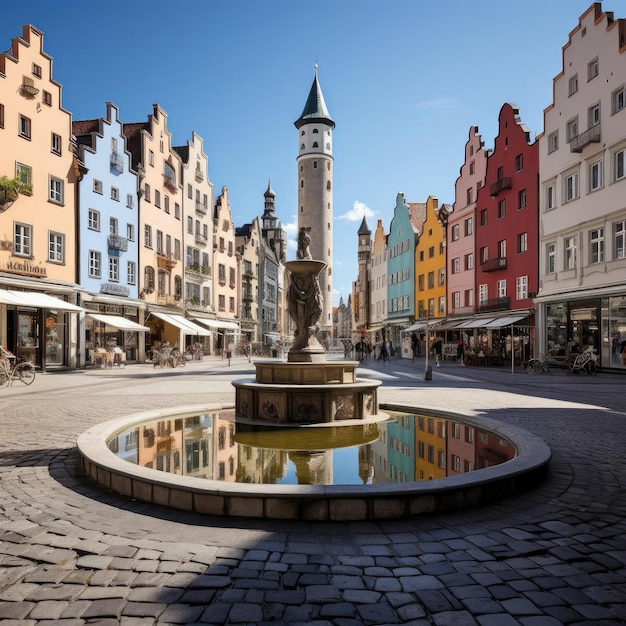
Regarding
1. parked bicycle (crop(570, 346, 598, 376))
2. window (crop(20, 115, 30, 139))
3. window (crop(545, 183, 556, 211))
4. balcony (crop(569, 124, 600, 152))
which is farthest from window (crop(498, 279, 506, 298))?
window (crop(20, 115, 30, 139))

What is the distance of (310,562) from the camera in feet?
13.2

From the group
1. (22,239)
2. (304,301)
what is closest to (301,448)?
(304,301)

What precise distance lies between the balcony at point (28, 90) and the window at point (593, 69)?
29036 millimetres

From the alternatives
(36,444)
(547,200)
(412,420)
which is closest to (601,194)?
(547,200)

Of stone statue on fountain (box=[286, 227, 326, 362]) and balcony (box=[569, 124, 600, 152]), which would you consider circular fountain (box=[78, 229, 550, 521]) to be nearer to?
stone statue on fountain (box=[286, 227, 326, 362])

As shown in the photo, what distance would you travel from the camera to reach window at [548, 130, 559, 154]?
30625 millimetres

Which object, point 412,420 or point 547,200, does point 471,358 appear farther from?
point 412,420

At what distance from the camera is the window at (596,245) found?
2617 centimetres

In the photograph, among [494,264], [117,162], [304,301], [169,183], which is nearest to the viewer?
[304,301]

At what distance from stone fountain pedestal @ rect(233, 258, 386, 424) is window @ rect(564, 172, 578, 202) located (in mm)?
22860

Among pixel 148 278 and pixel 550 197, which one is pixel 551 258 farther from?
pixel 148 278

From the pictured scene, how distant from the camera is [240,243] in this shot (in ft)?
215

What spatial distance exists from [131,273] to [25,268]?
1087 cm

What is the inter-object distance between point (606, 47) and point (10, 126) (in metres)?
30.0
